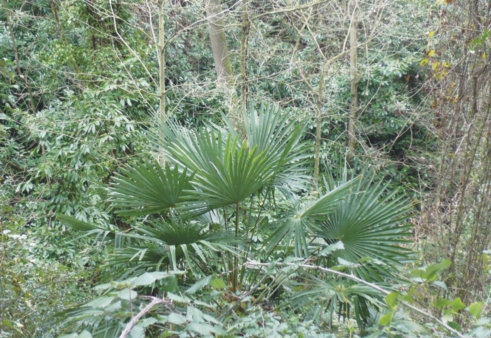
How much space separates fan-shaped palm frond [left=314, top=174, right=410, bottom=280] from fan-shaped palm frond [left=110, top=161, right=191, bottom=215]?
945 millimetres

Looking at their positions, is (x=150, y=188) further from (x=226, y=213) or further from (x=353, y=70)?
(x=353, y=70)

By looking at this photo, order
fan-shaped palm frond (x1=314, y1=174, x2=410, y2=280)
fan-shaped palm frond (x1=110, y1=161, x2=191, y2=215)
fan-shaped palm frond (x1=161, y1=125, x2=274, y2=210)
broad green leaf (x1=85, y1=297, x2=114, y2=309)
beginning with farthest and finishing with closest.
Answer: fan-shaped palm frond (x1=314, y1=174, x2=410, y2=280), fan-shaped palm frond (x1=110, y1=161, x2=191, y2=215), fan-shaped palm frond (x1=161, y1=125, x2=274, y2=210), broad green leaf (x1=85, y1=297, x2=114, y2=309)

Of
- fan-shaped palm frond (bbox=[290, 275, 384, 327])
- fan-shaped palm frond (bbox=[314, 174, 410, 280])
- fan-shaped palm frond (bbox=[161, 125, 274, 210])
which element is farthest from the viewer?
fan-shaped palm frond (bbox=[314, 174, 410, 280])

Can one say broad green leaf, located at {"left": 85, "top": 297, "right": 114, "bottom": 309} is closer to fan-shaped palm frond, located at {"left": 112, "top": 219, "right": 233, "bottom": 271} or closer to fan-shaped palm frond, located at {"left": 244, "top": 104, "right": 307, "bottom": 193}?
fan-shaped palm frond, located at {"left": 112, "top": 219, "right": 233, "bottom": 271}

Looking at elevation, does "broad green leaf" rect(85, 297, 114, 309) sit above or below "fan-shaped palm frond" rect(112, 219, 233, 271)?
above

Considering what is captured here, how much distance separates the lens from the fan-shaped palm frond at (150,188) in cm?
298

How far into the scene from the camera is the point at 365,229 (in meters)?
3.25

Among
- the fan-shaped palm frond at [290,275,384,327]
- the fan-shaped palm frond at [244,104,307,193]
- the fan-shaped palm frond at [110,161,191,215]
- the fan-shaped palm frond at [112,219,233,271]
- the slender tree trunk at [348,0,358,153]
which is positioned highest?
the slender tree trunk at [348,0,358,153]

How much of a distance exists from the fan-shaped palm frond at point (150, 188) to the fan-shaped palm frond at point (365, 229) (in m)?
0.95

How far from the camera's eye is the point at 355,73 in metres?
8.44

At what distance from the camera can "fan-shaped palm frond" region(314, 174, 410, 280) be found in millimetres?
3146

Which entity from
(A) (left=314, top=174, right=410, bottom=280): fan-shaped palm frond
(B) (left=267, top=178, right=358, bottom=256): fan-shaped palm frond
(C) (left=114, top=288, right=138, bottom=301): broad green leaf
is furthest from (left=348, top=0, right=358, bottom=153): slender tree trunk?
(C) (left=114, top=288, right=138, bottom=301): broad green leaf

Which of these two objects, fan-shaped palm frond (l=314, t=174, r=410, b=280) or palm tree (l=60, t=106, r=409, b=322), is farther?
fan-shaped palm frond (l=314, t=174, r=410, b=280)

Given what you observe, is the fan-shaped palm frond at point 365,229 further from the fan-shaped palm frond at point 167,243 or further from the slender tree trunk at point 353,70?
the slender tree trunk at point 353,70
